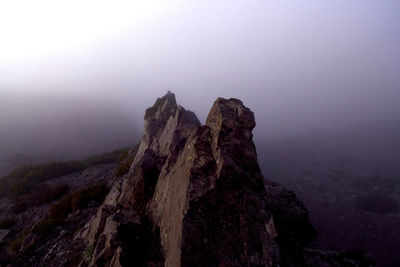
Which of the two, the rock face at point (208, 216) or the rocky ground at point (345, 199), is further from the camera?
the rocky ground at point (345, 199)

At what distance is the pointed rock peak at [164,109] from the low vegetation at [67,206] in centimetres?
743

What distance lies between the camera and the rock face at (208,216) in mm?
5219

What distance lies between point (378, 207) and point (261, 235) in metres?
22.6

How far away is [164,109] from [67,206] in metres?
10.4

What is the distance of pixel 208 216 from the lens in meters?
5.57

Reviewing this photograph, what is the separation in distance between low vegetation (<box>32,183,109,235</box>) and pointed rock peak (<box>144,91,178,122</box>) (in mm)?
7431

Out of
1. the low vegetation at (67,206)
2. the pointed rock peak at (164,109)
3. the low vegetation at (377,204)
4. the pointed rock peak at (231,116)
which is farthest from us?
the low vegetation at (377,204)

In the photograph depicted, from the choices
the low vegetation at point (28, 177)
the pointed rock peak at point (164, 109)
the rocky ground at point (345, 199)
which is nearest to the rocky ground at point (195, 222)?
the rocky ground at point (345, 199)

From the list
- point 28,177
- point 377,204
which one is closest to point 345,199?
point 377,204

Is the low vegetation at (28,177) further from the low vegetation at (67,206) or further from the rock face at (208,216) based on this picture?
the rock face at (208,216)

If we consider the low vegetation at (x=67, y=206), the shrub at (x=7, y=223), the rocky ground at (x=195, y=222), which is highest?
the rocky ground at (x=195, y=222)

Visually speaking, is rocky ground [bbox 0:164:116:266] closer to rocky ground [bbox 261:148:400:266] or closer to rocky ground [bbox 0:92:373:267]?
rocky ground [bbox 0:92:373:267]

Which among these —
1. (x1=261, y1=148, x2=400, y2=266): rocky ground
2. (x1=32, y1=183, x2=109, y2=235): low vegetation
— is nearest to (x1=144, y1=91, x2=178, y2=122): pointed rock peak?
(x1=32, y1=183, x2=109, y2=235): low vegetation

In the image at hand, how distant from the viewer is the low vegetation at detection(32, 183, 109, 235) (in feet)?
34.5
